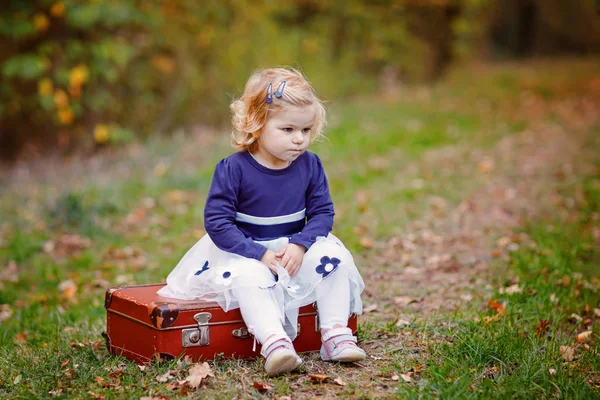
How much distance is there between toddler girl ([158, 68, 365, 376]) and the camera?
10.3 ft

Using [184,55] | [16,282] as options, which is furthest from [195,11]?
[16,282]

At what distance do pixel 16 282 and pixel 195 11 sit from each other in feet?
22.3

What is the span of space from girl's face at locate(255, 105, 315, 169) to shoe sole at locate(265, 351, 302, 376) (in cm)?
95

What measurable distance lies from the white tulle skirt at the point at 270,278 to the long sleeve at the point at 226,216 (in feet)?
0.19

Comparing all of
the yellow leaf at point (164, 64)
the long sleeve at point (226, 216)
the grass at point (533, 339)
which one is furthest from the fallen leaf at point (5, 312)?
the yellow leaf at point (164, 64)

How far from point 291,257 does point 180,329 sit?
61 cm

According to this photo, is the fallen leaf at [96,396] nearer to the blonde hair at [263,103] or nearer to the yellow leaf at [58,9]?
the blonde hair at [263,103]

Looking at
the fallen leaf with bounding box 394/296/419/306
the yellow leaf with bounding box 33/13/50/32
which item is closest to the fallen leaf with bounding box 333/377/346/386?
the fallen leaf with bounding box 394/296/419/306

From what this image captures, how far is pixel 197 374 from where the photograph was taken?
2961 millimetres

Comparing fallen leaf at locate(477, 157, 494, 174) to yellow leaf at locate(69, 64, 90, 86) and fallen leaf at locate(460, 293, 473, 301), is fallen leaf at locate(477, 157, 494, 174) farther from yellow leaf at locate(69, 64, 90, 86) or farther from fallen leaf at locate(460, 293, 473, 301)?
yellow leaf at locate(69, 64, 90, 86)

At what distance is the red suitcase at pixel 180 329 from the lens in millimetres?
3117

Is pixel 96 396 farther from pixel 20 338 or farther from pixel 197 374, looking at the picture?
pixel 20 338

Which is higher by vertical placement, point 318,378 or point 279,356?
point 279,356

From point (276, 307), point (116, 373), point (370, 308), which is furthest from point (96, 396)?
point (370, 308)
